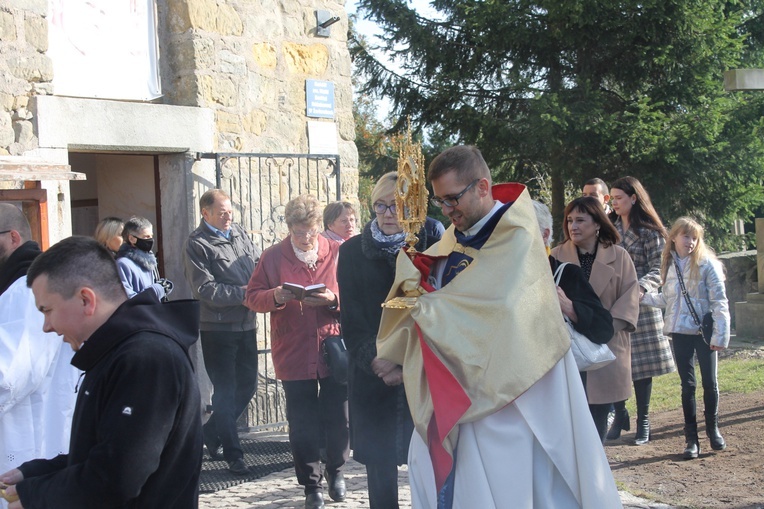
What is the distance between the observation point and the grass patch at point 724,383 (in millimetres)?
8539

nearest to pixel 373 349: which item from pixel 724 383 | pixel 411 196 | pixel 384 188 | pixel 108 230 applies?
pixel 384 188

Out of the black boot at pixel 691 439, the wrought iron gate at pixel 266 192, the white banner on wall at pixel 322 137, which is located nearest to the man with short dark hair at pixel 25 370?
the wrought iron gate at pixel 266 192

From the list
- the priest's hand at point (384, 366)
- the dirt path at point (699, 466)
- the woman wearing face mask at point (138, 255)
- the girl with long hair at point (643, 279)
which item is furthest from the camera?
the girl with long hair at point (643, 279)

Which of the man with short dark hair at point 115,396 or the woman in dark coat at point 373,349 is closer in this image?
the man with short dark hair at point 115,396

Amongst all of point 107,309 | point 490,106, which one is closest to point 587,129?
point 490,106

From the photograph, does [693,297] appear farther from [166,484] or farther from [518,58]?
[518,58]

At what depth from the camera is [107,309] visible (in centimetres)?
254

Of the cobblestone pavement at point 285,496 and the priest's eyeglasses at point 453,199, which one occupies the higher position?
the priest's eyeglasses at point 453,199

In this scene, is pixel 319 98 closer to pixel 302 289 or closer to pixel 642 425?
pixel 302 289

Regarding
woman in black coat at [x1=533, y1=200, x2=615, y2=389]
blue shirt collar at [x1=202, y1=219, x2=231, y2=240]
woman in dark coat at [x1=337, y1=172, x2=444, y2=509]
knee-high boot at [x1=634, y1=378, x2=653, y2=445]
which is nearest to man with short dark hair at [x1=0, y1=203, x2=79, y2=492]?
woman in dark coat at [x1=337, y1=172, x2=444, y2=509]

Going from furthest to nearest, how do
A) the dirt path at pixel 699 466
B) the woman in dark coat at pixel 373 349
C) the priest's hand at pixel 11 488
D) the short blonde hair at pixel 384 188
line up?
the dirt path at pixel 699 466 < the short blonde hair at pixel 384 188 < the woman in dark coat at pixel 373 349 < the priest's hand at pixel 11 488

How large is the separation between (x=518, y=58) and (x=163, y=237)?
844 cm

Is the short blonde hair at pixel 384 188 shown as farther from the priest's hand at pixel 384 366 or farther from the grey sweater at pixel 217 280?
the grey sweater at pixel 217 280

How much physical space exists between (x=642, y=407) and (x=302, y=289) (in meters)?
3.02
